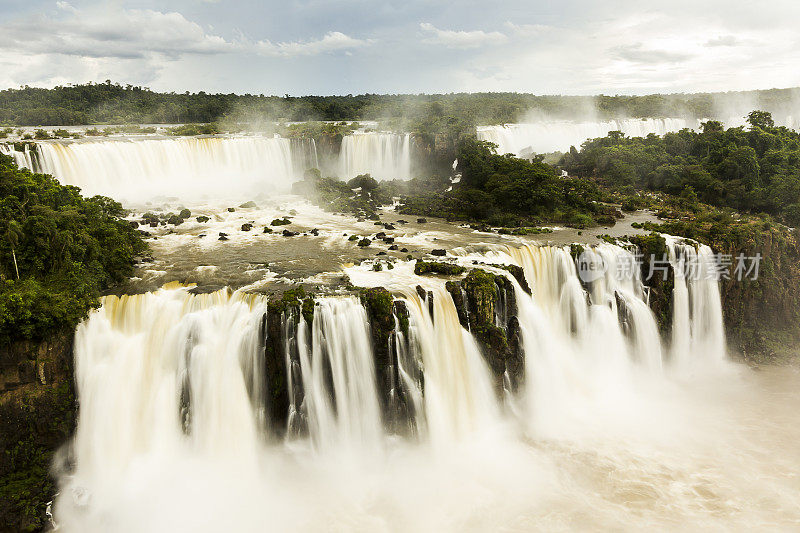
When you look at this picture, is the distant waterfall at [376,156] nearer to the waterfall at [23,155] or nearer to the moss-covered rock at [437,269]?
the waterfall at [23,155]

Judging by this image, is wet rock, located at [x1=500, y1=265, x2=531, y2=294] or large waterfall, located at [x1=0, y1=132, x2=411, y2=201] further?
large waterfall, located at [x1=0, y1=132, x2=411, y2=201]

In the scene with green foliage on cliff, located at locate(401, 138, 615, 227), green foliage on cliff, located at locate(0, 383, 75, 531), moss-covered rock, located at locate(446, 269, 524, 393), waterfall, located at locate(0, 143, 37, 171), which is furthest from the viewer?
green foliage on cliff, located at locate(401, 138, 615, 227)

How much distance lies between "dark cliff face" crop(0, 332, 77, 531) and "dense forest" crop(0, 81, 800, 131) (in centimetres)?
3648

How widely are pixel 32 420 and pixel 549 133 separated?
55434 mm

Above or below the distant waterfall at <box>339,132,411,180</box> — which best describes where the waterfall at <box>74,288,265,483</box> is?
below

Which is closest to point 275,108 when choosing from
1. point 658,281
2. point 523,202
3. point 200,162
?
point 200,162

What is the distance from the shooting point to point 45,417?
13.3 m

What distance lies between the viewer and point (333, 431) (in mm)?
14805

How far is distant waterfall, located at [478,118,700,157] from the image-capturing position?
168 feet

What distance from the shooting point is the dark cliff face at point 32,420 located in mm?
12594

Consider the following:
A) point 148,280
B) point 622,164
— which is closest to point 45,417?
point 148,280

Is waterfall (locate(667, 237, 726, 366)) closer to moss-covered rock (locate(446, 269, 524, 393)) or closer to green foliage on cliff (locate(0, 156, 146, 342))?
moss-covered rock (locate(446, 269, 524, 393))

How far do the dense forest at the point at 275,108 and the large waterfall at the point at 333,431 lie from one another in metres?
32.5

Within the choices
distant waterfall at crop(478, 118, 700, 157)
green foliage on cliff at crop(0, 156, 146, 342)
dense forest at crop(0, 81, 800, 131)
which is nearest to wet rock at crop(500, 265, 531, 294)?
green foliage on cliff at crop(0, 156, 146, 342)
